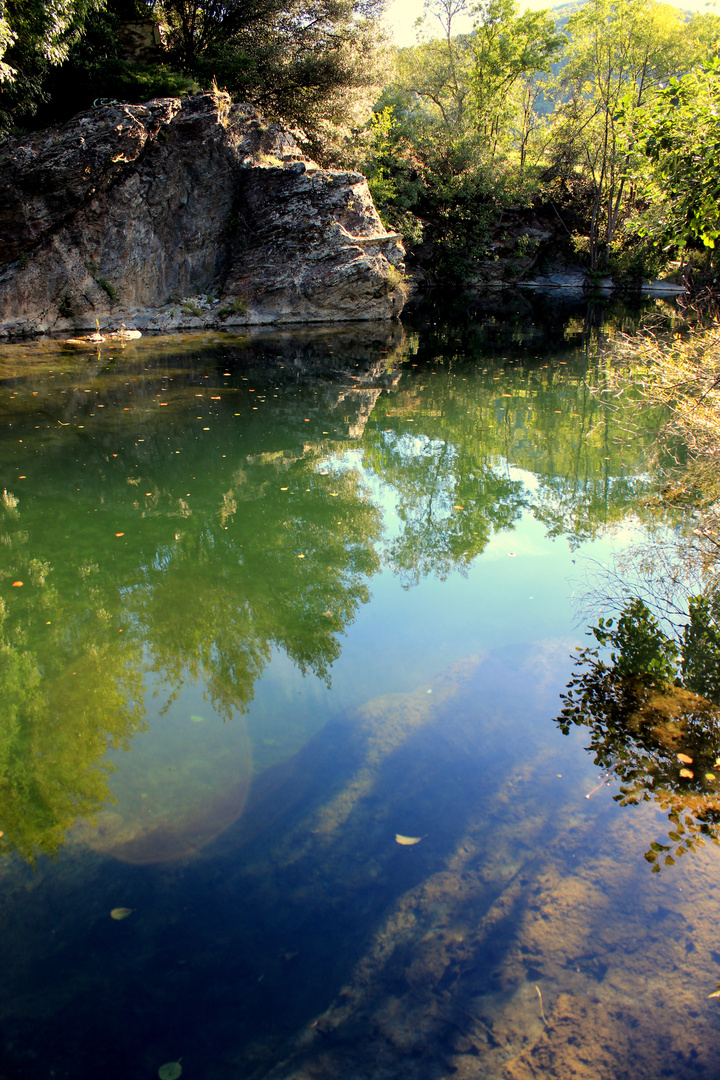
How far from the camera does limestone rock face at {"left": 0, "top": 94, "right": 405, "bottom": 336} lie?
59.2 ft

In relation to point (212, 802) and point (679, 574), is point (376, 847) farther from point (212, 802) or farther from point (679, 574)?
point (679, 574)

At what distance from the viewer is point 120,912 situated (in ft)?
9.92

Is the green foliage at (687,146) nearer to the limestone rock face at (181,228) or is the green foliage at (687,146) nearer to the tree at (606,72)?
the limestone rock face at (181,228)

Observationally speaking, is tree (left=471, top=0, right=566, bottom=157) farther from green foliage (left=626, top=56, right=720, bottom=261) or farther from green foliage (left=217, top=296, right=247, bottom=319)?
green foliage (left=626, top=56, right=720, bottom=261)

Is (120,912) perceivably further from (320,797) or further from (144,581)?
(144,581)

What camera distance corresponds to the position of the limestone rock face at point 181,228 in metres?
18.0

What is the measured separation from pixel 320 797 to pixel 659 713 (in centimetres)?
230

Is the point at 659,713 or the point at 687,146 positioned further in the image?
the point at 687,146

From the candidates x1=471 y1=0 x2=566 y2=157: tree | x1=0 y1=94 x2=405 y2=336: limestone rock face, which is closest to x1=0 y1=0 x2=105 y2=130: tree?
x1=0 y1=94 x2=405 y2=336: limestone rock face

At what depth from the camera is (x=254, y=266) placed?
69.4 ft

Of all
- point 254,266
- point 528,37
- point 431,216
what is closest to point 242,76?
point 254,266

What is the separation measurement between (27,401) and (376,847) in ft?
35.7

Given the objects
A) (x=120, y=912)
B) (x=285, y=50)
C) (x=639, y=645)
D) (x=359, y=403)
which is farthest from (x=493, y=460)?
(x=285, y=50)

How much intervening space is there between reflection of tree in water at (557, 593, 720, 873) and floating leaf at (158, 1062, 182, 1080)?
2.37 m
